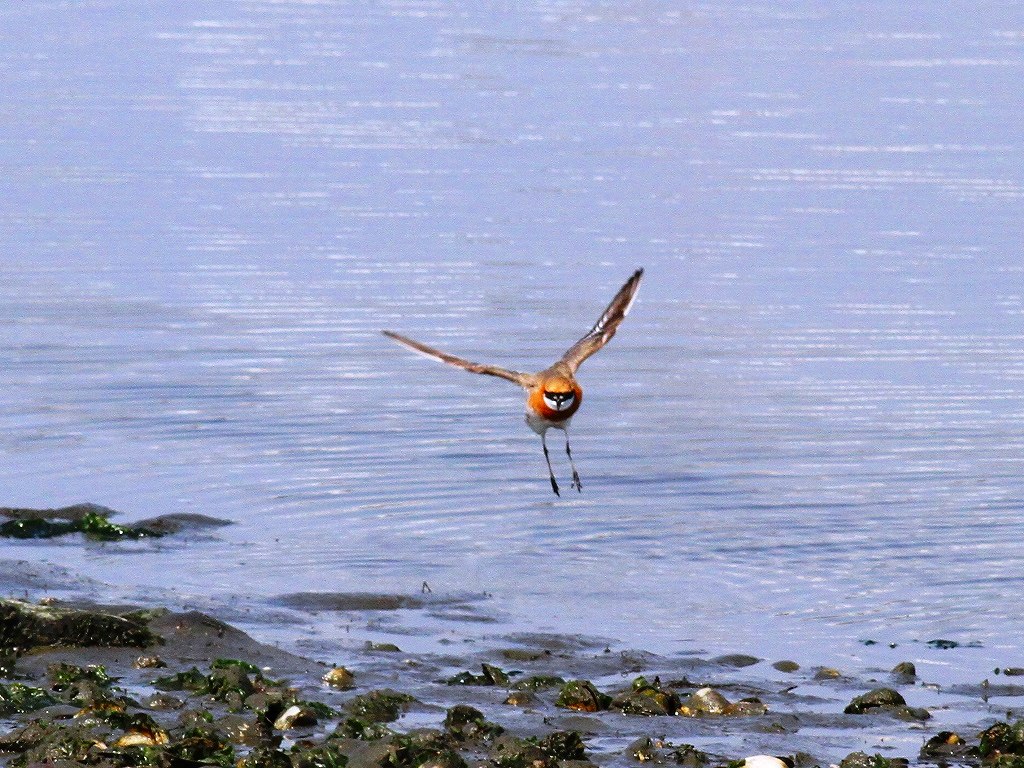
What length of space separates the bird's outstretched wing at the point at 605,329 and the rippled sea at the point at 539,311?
1.78 meters

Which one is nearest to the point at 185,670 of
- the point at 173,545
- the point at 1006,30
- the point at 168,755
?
the point at 168,755

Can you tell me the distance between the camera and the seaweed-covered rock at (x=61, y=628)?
39.1 ft

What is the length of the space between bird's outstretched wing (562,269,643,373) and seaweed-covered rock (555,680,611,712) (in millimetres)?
3415

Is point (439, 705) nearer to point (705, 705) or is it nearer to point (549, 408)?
point (705, 705)

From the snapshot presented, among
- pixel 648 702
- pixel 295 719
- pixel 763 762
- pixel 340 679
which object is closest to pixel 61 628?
pixel 340 679

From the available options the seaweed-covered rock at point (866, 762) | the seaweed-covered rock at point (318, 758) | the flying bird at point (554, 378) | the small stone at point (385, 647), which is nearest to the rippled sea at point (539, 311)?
the small stone at point (385, 647)

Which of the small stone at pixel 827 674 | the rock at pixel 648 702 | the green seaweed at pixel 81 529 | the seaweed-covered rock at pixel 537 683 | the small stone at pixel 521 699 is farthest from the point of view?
the green seaweed at pixel 81 529

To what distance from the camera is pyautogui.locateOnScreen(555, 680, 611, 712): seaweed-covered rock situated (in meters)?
11.1

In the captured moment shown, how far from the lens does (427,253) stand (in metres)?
25.8

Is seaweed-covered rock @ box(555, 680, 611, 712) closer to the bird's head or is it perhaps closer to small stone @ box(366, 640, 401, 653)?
small stone @ box(366, 640, 401, 653)

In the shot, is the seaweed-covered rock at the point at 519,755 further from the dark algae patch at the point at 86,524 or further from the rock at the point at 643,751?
the dark algae patch at the point at 86,524

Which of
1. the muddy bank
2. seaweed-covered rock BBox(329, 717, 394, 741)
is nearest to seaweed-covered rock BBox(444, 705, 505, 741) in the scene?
the muddy bank

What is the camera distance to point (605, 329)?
14.6m

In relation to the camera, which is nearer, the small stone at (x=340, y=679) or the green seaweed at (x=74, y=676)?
the green seaweed at (x=74, y=676)
